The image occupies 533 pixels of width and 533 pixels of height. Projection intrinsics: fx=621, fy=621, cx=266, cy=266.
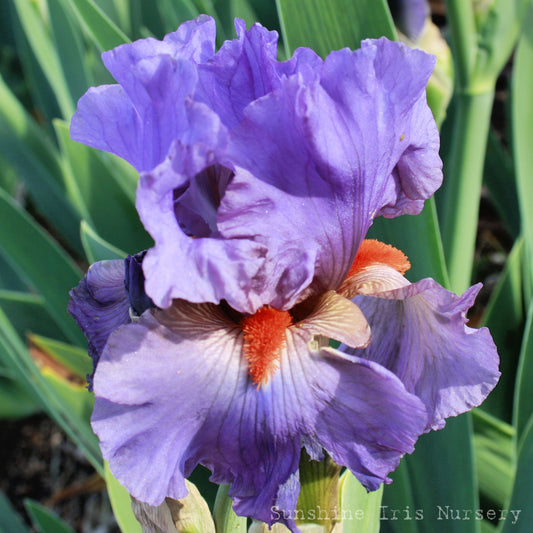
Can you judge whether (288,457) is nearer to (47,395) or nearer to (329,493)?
(329,493)

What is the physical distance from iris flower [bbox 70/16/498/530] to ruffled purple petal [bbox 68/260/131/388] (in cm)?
6

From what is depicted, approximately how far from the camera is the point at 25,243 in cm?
99

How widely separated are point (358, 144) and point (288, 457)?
0.24 metres

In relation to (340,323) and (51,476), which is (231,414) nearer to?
(340,323)

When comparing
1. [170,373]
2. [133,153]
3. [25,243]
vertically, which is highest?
[133,153]

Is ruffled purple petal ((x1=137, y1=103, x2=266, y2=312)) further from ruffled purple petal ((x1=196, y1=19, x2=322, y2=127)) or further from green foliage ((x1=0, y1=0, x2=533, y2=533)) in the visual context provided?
green foliage ((x1=0, y1=0, x2=533, y2=533))

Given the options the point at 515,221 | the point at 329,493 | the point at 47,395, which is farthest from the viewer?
the point at 515,221

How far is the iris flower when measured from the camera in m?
0.44

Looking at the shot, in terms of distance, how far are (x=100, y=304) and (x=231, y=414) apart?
0.63 feet

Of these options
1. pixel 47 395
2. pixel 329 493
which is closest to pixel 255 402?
pixel 329 493

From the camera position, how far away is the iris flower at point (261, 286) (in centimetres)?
44

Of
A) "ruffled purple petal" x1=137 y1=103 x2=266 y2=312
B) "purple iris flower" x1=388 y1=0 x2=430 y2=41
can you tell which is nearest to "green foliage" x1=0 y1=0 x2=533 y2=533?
"purple iris flower" x1=388 y1=0 x2=430 y2=41

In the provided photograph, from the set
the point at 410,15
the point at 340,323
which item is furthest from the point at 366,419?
the point at 410,15

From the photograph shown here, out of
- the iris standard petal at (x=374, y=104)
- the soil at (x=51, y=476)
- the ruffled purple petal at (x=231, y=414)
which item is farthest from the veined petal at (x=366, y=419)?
the soil at (x=51, y=476)
